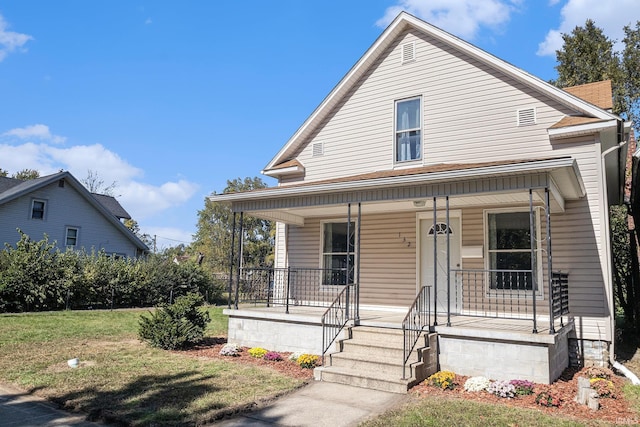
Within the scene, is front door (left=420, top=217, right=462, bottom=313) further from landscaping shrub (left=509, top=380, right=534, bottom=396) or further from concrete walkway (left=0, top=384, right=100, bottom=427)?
concrete walkway (left=0, top=384, right=100, bottom=427)

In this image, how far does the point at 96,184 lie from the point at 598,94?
1670 inches

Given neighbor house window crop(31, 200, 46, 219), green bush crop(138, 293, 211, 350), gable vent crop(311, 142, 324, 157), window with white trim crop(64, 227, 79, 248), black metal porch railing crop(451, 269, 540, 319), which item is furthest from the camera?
window with white trim crop(64, 227, 79, 248)

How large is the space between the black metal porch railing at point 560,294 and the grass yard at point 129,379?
4.60 metres

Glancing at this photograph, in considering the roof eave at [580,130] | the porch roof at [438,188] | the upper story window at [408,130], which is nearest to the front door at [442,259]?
the porch roof at [438,188]

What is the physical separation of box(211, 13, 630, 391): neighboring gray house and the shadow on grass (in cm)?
197

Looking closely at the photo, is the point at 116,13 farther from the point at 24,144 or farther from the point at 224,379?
the point at 24,144

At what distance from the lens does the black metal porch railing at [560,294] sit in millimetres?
7616

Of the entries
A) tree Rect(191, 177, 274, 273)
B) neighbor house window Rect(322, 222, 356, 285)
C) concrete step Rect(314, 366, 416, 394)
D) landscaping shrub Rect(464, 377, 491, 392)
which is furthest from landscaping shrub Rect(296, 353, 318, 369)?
tree Rect(191, 177, 274, 273)

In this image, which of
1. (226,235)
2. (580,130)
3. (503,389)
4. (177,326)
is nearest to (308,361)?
(503,389)

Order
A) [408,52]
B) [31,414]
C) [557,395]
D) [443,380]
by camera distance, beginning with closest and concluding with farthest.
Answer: [31,414] → [557,395] → [443,380] → [408,52]

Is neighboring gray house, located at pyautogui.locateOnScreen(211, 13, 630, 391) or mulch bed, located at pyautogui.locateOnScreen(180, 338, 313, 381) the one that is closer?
neighboring gray house, located at pyautogui.locateOnScreen(211, 13, 630, 391)

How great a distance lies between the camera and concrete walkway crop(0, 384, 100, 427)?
15.6 feet

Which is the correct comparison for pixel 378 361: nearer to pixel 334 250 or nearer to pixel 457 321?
pixel 457 321

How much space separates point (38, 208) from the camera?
22625mm
